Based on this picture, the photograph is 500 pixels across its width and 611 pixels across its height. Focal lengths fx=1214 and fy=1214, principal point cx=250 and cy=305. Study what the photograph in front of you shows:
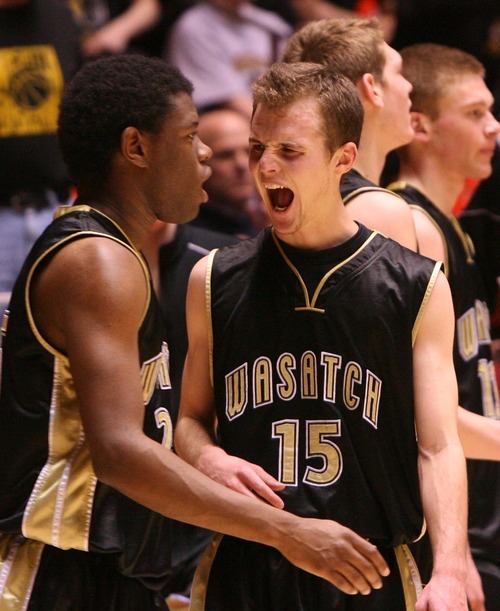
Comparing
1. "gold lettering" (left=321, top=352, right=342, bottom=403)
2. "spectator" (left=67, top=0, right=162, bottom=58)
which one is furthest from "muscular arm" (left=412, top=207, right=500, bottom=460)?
"spectator" (left=67, top=0, right=162, bottom=58)

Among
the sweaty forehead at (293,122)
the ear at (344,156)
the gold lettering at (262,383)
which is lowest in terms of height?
the gold lettering at (262,383)

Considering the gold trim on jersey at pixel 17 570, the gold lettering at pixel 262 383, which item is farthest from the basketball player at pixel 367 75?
the gold trim on jersey at pixel 17 570

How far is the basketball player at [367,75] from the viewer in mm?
3695

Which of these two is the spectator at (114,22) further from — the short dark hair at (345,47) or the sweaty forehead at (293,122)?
the sweaty forehead at (293,122)

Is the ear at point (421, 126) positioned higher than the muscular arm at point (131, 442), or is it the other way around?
the muscular arm at point (131, 442)

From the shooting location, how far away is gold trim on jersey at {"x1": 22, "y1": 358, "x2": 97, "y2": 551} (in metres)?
3.01

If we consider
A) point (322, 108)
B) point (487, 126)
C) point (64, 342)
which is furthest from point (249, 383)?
point (487, 126)

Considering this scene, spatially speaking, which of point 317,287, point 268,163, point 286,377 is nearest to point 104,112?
point 268,163

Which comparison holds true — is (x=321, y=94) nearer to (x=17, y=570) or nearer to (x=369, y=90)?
(x=369, y=90)

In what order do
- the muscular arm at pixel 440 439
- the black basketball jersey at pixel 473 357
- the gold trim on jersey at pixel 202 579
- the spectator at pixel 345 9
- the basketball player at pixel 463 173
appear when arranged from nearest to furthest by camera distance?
the muscular arm at pixel 440 439, the gold trim on jersey at pixel 202 579, the black basketball jersey at pixel 473 357, the basketball player at pixel 463 173, the spectator at pixel 345 9

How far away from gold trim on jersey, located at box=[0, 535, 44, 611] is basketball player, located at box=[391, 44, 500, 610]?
172cm

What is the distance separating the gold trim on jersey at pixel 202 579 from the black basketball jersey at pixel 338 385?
268 mm

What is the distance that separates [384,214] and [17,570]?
1.40 metres

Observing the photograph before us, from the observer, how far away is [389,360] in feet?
9.93
